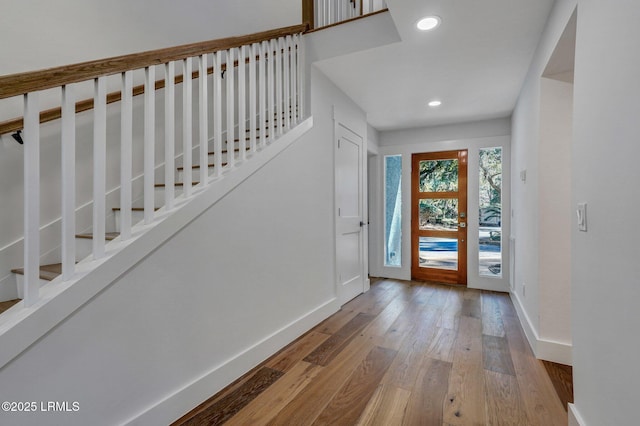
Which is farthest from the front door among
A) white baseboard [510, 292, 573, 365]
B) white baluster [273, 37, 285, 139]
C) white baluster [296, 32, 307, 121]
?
white baluster [273, 37, 285, 139]

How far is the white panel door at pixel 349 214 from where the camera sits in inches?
132

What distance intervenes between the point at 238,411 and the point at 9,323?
1.12 m

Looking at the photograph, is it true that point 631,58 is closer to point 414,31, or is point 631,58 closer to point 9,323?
point 414,31

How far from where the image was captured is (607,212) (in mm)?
1125

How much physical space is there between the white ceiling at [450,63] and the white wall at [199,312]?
0.62 meters

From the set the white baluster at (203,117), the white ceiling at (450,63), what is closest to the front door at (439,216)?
the white ceiling at (450,63)

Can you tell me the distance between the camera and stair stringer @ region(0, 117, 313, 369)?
1050 mm

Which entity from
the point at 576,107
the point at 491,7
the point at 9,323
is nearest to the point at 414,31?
the point at 491,7

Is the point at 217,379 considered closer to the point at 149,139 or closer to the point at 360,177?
the point at 149,139

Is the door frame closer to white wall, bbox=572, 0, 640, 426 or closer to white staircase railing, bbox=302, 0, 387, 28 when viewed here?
white staircase railing, bbox=302, 0, 387, 28

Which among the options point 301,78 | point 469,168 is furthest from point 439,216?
point 301,78

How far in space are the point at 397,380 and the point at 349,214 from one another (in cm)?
198

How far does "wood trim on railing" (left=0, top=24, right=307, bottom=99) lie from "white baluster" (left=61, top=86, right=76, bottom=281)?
0.06 metres

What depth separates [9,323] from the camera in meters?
1.04
